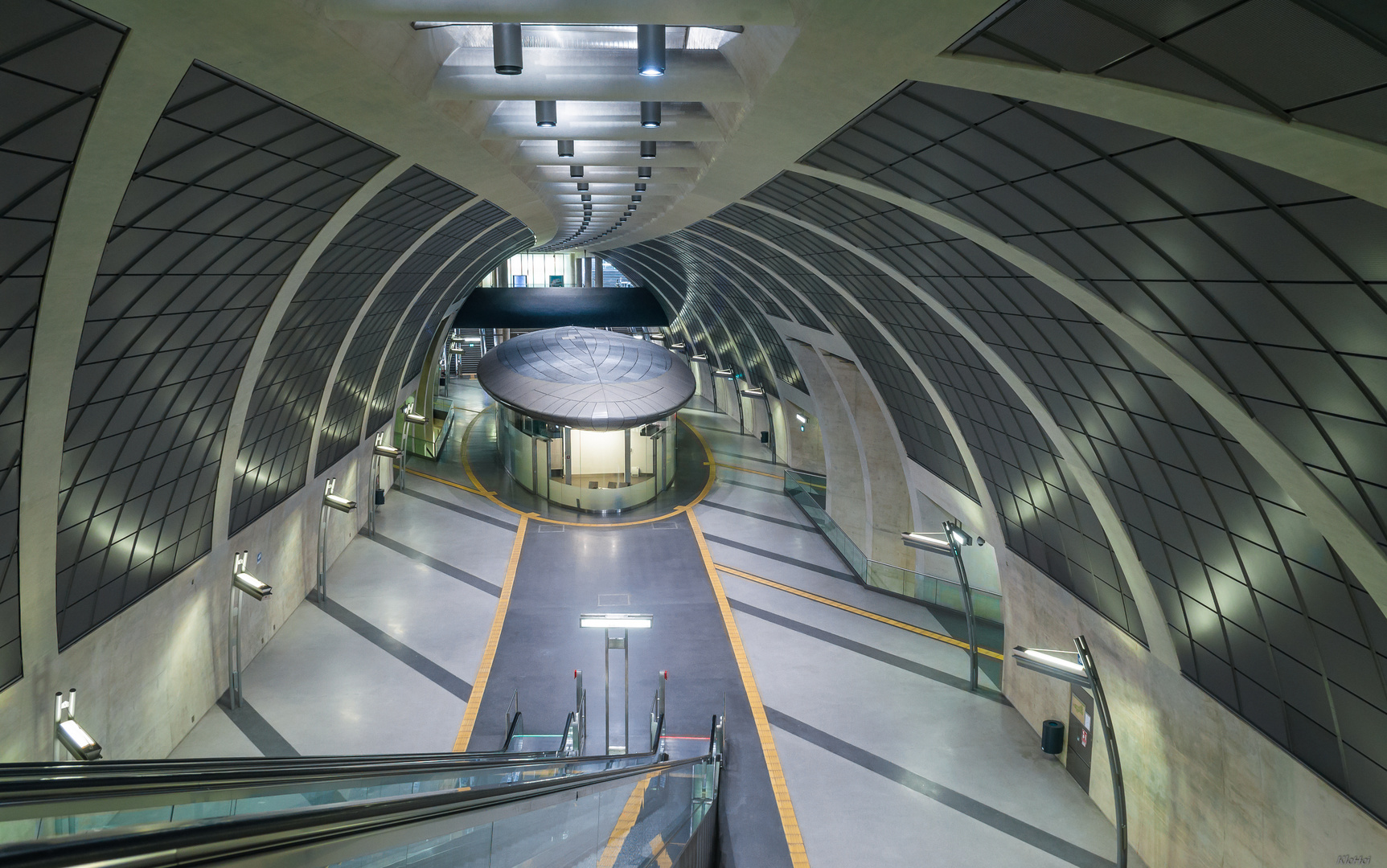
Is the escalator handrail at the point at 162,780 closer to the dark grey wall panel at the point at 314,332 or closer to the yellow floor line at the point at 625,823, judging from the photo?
the yellow floor line at the point at 625,823

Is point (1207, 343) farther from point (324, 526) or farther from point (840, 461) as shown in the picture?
point (840, 461)

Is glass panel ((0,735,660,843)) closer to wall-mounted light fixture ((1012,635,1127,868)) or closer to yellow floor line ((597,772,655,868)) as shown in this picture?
yellow floor line ((597,772,655,868))

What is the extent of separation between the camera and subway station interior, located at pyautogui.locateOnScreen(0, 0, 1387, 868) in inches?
196

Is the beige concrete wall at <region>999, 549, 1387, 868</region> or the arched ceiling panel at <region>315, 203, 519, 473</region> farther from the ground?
the arched ceiling panel at <region>315, 203, 519, 473</region>

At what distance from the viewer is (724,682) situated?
1566 centimetres

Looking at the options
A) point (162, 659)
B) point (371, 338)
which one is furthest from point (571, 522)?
point (162, 659)

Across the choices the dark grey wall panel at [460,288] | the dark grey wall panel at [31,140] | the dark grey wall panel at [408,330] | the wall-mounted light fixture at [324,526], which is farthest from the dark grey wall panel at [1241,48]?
the dark grey wall panel at [460,288]

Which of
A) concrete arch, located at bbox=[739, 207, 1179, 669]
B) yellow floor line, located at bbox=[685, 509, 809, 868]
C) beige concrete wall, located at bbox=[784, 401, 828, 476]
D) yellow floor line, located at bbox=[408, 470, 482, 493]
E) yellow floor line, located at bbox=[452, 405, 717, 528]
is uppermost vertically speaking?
concrete arch, located at bbox=[739, 207, 1179, 669]

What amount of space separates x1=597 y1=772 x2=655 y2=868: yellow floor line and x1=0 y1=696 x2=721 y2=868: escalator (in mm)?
33

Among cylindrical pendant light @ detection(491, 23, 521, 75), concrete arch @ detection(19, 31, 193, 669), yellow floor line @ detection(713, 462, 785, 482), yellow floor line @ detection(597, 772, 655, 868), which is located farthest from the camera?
yellow floor line @ detection(713, 462, 785, 482)

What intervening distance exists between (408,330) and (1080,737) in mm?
21492

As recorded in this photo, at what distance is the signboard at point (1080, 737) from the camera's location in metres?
12.7

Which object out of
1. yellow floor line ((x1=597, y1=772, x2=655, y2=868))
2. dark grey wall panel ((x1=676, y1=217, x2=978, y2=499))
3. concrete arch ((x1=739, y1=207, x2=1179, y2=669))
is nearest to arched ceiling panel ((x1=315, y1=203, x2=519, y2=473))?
dark grey wall panel ((x1=676, y1=217, x2=978, y2=499))

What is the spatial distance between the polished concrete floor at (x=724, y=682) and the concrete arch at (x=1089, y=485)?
10.8 feet
